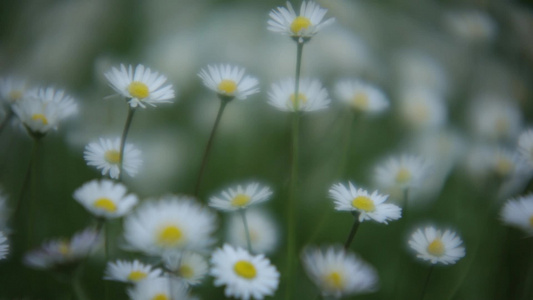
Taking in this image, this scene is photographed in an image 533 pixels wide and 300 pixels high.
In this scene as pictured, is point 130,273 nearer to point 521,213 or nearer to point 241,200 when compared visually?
point 241,200

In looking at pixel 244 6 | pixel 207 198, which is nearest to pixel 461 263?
pixel 207 198

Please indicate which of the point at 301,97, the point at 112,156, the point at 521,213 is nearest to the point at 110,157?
the point at 112,156

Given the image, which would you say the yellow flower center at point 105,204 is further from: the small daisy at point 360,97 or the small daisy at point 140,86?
the small daisy at point 360,97

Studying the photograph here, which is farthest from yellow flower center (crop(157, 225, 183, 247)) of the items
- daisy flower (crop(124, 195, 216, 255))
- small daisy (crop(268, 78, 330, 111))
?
small daisy (crop(268, 78, 330, 111))

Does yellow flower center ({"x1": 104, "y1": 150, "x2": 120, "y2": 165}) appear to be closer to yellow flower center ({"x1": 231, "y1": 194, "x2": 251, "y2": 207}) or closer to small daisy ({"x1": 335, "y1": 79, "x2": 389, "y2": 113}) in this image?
yellow flower center ({"x1": 231, "y1": 194, "x2": 251, "y2": 207})

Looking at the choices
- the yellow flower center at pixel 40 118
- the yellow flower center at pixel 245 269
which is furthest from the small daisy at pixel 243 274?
the yellow flower center at pixel 40 118
